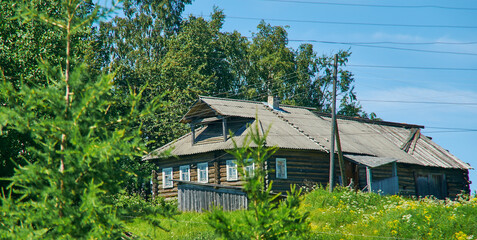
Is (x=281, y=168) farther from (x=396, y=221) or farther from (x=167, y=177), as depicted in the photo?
(x=396, y=221)

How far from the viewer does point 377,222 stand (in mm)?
19047

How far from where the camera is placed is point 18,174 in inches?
317

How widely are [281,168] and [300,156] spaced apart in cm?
135

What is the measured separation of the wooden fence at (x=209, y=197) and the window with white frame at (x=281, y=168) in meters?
4.93

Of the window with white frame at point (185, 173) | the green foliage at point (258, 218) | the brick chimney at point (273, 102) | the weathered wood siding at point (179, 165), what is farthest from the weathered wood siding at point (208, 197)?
the green foliage at point (258, 218)

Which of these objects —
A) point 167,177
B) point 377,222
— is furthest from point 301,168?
point 377,222

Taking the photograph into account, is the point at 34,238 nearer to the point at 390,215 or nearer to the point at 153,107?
the point at 153,107

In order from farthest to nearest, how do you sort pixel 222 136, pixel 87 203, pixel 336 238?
pixel 222 136 → pixel 336 238 → pixel 87 203

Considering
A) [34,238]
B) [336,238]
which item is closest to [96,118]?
[34,238]

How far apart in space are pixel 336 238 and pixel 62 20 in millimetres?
11721

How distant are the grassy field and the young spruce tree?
271 inches

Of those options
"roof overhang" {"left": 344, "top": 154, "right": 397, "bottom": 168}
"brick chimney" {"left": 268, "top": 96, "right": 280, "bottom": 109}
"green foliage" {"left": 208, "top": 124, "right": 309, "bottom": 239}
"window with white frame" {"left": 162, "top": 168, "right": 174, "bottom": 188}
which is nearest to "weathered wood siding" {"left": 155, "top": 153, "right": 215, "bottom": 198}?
"window with white frame" {"left": 162, "top": 168, "right": 174, "bottom": 188}

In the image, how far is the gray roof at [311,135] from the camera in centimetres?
3111

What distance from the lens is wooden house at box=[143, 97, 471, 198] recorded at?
30.5m
